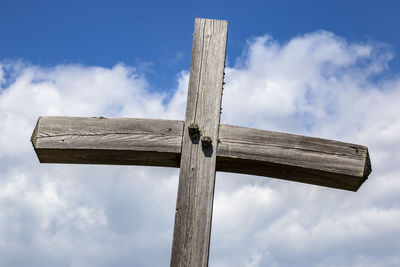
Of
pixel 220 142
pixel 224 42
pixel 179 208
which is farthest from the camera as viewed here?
pixel 224 42

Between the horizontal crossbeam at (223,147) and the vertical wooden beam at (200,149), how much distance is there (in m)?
0.09

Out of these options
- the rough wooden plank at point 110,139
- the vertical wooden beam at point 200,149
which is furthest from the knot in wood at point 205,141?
the rough wooden plank at point 110,139

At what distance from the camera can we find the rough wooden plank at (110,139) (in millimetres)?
2859

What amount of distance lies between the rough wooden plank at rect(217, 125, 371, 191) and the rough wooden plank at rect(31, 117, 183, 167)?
13.5 inches

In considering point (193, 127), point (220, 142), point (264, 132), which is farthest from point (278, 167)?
point (193, 127)

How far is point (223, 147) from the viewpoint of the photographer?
9.29 feet

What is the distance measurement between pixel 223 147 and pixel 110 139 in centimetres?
75

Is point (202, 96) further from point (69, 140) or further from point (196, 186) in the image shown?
point (69, 140)

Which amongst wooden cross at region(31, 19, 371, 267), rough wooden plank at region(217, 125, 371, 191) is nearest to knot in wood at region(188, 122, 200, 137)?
wooden cross at region(31, 19, 371, 267)

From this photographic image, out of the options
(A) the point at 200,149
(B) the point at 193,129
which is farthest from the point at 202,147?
(B) the point at 193,129

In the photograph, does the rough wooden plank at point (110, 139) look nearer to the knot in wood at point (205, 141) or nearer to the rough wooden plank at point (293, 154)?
the knot in wood at point (205, 141)

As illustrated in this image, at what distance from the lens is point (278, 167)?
291 cm

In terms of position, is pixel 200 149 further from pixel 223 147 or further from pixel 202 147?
pixel 223 147

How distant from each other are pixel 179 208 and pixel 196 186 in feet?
0.56
